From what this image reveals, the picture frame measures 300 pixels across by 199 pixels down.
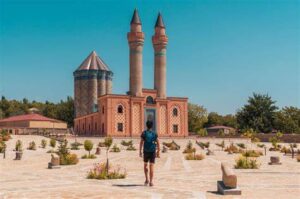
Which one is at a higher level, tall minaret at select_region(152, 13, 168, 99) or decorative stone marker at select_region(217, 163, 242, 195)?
tall minaret at select_region(152, 13, 168, 99)

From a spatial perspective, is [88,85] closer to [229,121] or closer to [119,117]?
[119,117]

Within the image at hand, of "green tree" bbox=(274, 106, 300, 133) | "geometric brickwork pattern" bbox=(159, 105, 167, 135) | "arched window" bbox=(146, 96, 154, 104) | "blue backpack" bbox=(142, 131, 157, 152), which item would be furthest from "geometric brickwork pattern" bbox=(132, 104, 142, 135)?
"blue backpack" bbox=(142, 131, 157, 152)

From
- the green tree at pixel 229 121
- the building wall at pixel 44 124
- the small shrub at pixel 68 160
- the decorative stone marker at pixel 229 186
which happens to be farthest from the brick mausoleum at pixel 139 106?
the decorative stone marker at pixel 229 186

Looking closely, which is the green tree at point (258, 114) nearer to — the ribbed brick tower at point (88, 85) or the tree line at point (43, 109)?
the ribbed brick tower at point (88, 85)

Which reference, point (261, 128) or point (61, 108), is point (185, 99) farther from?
point (61, 108)

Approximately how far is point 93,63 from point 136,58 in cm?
1460

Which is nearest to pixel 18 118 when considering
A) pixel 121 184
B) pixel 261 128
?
pixel 261 128

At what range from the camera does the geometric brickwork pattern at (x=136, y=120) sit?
55.0 metres

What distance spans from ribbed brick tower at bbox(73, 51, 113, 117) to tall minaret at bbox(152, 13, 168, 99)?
13870 millimetres

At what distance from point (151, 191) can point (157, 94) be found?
48867 mm

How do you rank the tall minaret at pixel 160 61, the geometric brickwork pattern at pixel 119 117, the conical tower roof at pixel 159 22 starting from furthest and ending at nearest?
the conical tower roof at pixel 159 22, the tall minaret at pixel 160 61, the geometric brickwork pattern at pixel 119 117

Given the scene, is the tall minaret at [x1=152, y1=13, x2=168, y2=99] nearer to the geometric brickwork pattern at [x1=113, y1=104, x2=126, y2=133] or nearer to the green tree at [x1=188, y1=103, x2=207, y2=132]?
the geometric brickwork pattern at [x1=113, y1=104, x2=126, y2=133]

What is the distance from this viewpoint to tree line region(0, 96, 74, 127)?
82312mm

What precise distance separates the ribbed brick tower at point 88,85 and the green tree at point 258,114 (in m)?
23.3
